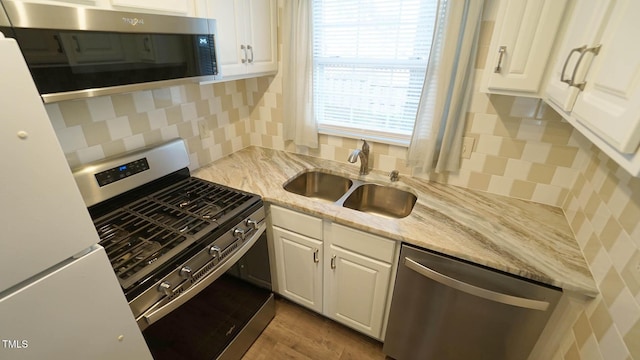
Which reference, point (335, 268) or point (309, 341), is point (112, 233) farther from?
point (309, 341)

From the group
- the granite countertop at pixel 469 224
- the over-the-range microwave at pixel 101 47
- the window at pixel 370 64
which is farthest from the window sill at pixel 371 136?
the over-the-range microwave at pixel 101 47

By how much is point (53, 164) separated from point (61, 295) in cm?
33

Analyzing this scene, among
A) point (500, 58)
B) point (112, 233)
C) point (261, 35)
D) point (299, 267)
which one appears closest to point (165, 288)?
point (112, 233)

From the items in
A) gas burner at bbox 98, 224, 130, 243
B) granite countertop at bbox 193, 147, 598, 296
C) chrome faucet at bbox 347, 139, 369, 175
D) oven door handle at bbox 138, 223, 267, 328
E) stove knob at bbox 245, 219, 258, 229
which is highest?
chrome faucet at bbox 347, 139, 369, 175

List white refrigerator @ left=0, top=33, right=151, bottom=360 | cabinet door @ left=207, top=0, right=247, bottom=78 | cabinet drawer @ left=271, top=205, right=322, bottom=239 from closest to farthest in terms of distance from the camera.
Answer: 1. white refrigerator @ left=0, top=33, right=151, bottom=360
2. cabinet door @ left=207, top=0, right=247, bottom=78
3. cabinet drawer @ left=271, top=205, right=322, bottom=239

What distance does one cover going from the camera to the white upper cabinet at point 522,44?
1.04 m

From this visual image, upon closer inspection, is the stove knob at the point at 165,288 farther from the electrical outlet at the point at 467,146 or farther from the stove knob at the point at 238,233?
the electrical outlet at the point at 467,146

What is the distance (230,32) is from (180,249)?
1116 millimetres

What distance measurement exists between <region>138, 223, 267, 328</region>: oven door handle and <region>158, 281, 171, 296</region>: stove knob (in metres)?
0.05

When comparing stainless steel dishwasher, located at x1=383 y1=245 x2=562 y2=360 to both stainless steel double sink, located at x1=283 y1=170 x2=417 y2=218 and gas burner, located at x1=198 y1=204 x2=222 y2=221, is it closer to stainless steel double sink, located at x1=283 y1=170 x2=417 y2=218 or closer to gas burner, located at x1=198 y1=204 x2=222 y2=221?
stainless steel double sink, located at x1=283 y1=170 x2=417 y2=218

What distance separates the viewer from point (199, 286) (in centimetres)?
113

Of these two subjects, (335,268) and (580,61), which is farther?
(335,268)

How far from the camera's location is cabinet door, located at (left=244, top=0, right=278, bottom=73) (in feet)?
5.19

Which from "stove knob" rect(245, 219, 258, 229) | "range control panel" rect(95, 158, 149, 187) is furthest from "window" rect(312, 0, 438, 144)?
"range control panel" rect(95, 158, 149, 187)
